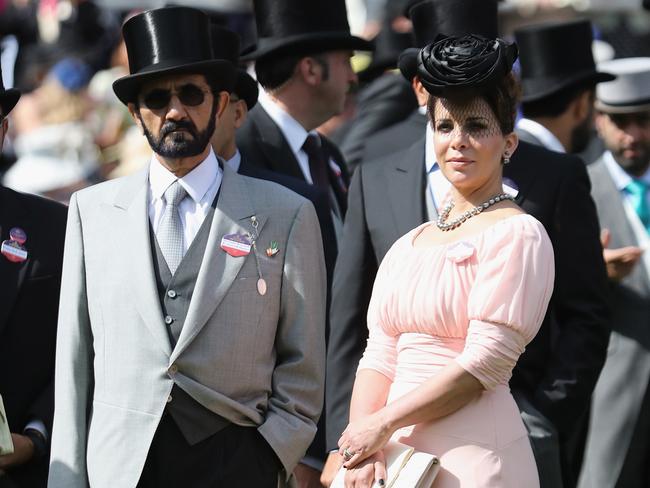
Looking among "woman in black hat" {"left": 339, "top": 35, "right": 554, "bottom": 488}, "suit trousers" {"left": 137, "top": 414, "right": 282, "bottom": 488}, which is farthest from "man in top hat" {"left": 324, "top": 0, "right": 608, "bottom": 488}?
"woman in black hat" {"left": 339, "top": 35, "right": 554, "bottom": 488}

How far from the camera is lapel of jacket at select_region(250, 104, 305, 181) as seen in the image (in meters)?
7.16

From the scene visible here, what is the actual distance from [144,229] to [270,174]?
1192mm

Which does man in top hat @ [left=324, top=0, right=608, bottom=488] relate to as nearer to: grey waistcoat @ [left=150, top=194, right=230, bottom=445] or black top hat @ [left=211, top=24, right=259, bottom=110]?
grey waistcoat @ [left=150, top=194, right=230, bottom=445]

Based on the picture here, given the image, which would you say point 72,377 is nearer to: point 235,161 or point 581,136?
point 235,161

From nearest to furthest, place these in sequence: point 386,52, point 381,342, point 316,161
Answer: point 381,342 < point 316,161 < point 386,52

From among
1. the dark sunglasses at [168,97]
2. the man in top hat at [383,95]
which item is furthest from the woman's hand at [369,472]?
the man in top hat at [383,95]

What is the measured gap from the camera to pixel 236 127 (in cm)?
682

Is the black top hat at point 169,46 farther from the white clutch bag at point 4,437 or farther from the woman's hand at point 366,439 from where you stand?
the woman's hand at point 366,439

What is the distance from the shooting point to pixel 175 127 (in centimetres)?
548

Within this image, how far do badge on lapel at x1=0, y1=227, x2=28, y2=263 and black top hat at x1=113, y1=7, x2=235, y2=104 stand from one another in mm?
723

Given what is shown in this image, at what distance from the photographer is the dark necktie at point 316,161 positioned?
7.31m

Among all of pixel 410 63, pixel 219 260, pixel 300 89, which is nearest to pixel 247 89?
pixel 300 89

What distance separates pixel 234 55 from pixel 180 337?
2202 mm

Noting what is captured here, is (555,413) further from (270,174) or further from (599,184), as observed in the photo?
(599,184)
